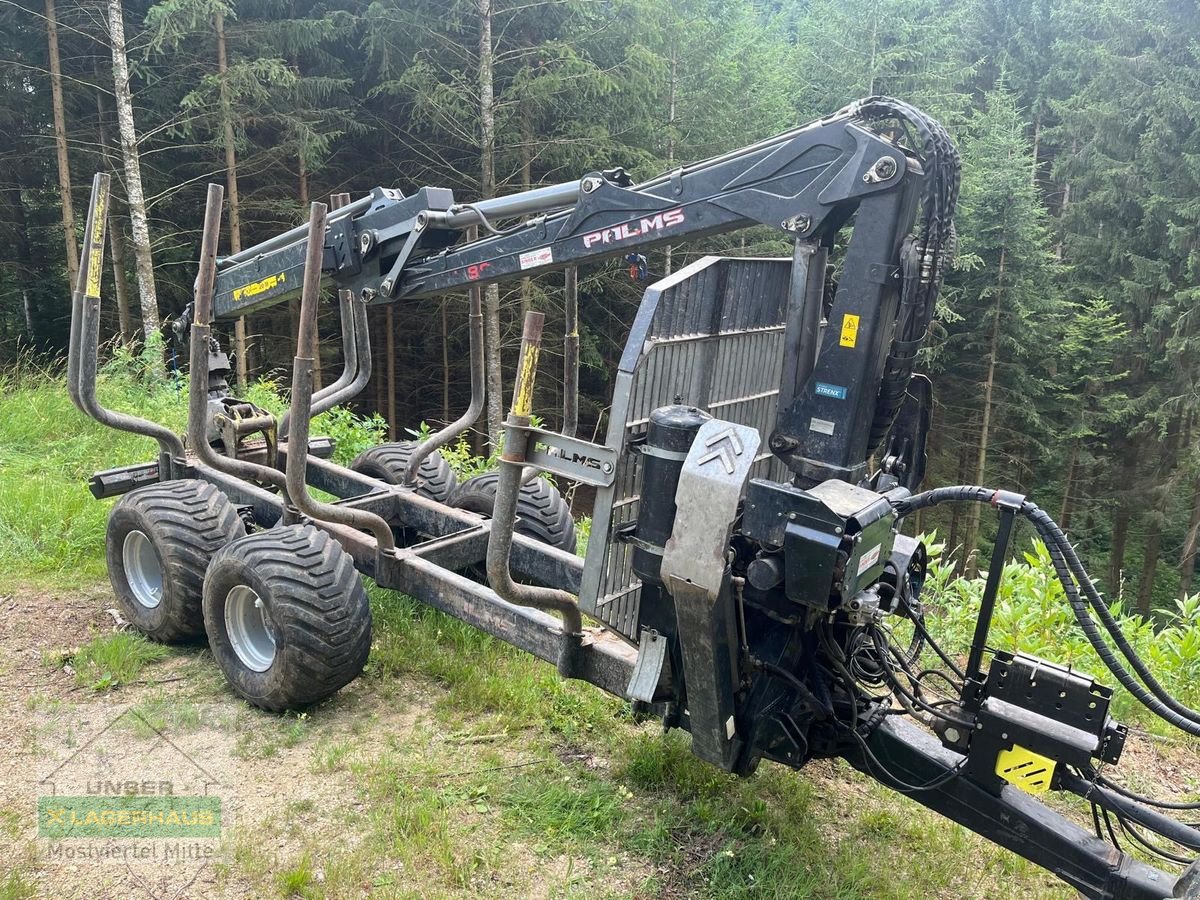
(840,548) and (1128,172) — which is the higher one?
(1128,172)

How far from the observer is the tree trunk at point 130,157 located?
11477mm

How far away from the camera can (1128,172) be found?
1889 cm

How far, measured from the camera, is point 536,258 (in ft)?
13.9

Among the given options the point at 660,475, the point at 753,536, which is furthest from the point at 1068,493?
the point at 660,475

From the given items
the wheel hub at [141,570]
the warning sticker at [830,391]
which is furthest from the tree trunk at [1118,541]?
the wheel hub at [141,570]

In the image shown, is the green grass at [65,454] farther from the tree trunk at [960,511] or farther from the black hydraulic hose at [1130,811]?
the tree trunk at [960,511]

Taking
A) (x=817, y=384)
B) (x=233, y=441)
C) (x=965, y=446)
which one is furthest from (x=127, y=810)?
(x=965, y=446)

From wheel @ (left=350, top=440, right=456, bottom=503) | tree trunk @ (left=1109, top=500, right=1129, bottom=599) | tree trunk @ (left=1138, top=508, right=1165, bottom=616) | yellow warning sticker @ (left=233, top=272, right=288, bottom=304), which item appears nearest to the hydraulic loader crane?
yellow warning sticker @ (left=233, top=272, right=288, bottom=304)

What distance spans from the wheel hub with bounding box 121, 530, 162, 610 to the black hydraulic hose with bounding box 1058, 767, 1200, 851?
4.58m

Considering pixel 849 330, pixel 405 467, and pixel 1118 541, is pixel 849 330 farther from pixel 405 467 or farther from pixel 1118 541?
pixel 1118 541

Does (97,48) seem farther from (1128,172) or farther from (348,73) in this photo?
(1128,172)

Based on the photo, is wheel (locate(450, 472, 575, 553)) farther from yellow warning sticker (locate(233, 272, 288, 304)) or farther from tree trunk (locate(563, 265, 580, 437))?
yellow warning sticker (locate(233, 272, 288, 304))

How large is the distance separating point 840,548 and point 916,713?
797 mm

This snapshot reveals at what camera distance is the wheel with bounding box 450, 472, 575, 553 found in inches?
220
